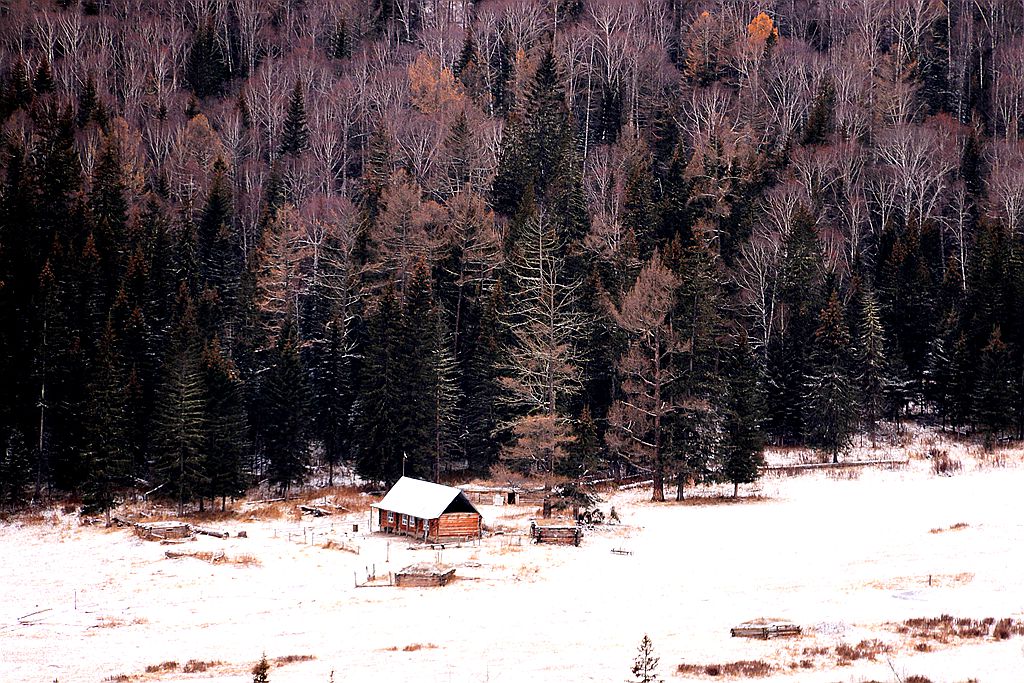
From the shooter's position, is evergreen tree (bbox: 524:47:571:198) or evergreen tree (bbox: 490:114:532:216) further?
evergreen tree (bbox: 524:47:571:198)

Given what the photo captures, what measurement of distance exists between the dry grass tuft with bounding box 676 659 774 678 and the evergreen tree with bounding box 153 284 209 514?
144 feet

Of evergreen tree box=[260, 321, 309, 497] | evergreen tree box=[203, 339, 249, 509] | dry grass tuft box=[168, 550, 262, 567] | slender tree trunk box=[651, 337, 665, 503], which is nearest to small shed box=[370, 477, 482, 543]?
dry grass tuft box=[168, 550, 262, 567]

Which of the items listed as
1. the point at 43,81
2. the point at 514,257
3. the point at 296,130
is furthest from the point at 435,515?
the point at 43,81

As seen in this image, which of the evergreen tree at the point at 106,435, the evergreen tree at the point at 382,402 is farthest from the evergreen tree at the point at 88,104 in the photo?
the evergreen tree at the point at 382,402

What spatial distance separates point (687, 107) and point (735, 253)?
90.0 ft

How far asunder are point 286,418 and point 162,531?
721 inches

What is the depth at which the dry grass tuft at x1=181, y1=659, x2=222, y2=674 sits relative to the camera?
30.6m

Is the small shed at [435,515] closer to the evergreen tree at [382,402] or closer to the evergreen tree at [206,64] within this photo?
the evergreen tree at [382,402]

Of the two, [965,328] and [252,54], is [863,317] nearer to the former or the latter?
[965,328]

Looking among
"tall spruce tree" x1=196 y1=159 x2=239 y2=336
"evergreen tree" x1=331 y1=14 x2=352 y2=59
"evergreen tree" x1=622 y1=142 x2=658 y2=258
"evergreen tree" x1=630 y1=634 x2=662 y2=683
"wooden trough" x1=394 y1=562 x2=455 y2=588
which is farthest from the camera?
"evergreen tree" x1=331 y1=14 x2=352 y2=59

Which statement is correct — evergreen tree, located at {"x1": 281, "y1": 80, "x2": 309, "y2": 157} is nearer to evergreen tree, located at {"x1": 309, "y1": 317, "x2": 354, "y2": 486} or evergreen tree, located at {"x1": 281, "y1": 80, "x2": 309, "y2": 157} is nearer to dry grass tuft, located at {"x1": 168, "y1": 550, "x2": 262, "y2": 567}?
evergreen tree, located at {"x1": 309, "y1": 317, "x2": 354, "y2": 486}

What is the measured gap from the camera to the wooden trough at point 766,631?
32438 millimetres

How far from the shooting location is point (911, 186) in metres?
95.1

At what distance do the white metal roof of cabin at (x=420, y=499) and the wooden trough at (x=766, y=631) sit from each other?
84.8 ft
